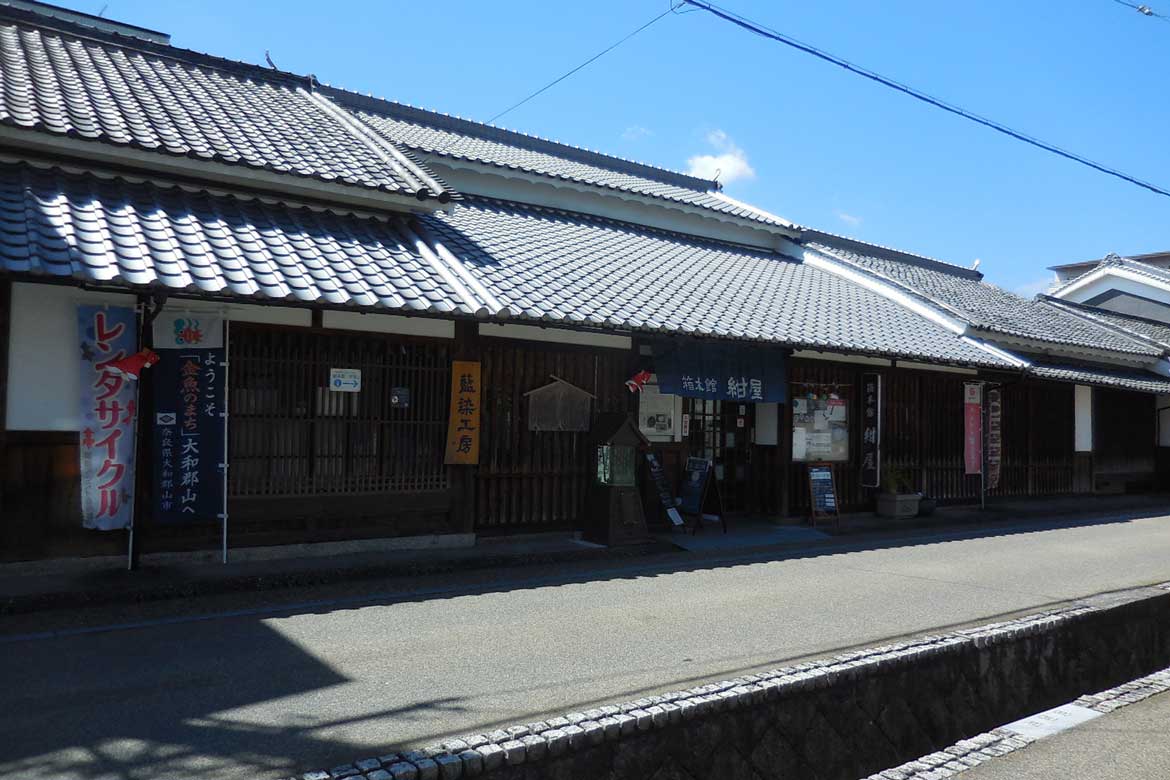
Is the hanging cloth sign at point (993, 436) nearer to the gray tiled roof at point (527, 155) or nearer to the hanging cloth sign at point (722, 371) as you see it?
the gray tiled roof at point (527, 155)

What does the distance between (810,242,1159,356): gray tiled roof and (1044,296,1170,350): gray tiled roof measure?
3.60ft

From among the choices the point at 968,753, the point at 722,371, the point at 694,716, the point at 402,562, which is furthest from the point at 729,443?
the point at 694,716

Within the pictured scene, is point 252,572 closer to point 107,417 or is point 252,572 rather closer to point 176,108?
point 107,417

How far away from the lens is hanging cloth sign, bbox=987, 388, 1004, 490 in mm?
17609

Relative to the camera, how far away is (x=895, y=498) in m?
15.2

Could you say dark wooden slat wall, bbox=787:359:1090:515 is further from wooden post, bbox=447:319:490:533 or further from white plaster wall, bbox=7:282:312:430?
white plaster wall, bbox=7:282:312:430

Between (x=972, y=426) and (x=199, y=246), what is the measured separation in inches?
585

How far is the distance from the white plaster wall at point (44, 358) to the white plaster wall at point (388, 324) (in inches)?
93.3

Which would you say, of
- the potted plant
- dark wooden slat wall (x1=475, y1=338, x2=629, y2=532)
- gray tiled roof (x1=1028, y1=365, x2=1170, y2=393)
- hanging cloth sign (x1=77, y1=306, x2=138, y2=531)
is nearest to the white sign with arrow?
dark wooden slat wall (x1=475, y1=338, x2=629, y2=532)

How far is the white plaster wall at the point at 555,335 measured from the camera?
35.9 ft

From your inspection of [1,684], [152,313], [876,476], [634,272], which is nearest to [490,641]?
[1,684]

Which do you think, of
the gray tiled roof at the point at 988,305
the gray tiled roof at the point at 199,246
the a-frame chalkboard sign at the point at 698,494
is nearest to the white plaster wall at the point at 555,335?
the gray tiled roof at the point at 199,246

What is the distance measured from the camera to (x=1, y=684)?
529 centimetres

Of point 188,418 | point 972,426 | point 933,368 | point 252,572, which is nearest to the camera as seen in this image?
point 252,572
